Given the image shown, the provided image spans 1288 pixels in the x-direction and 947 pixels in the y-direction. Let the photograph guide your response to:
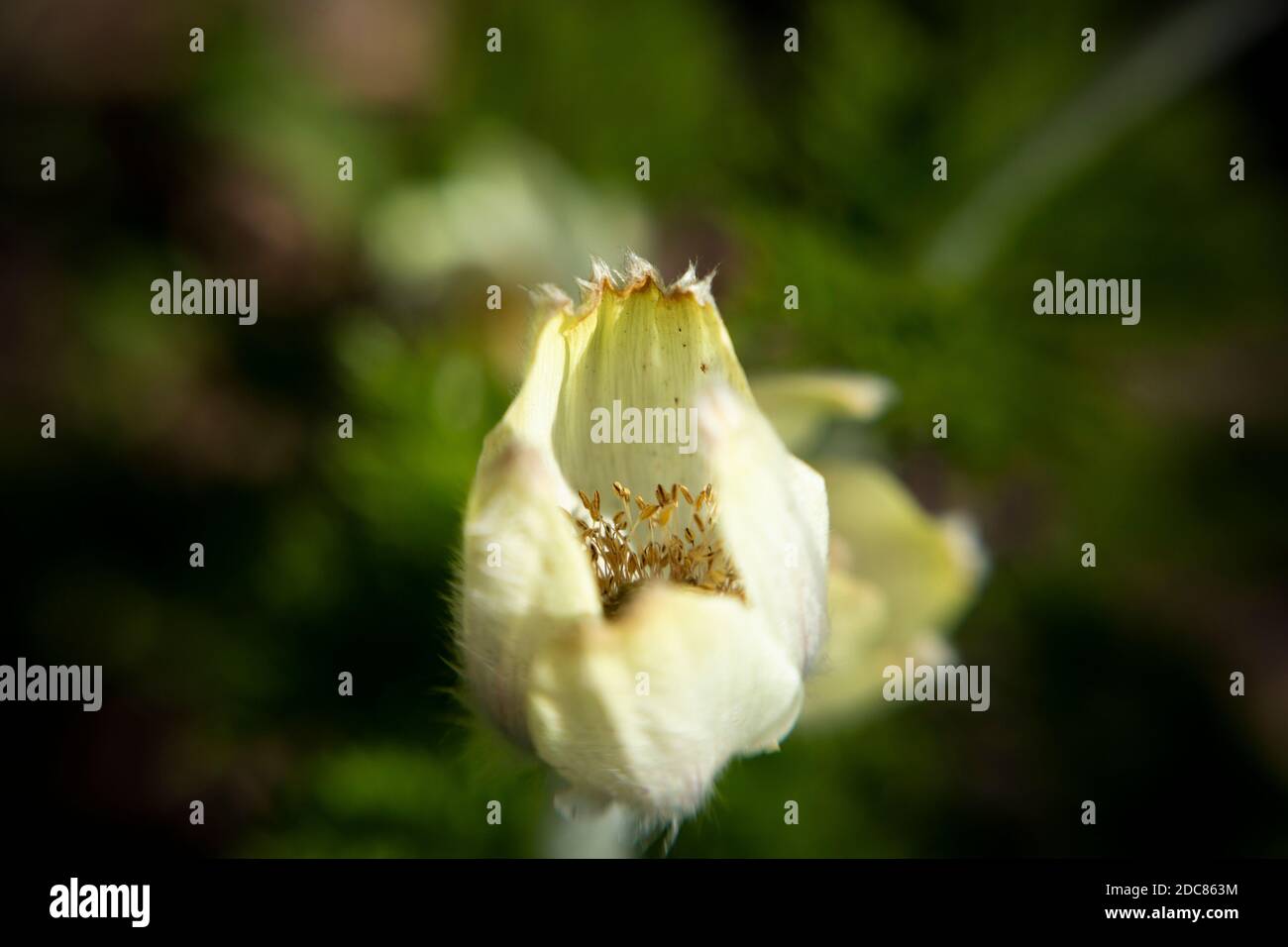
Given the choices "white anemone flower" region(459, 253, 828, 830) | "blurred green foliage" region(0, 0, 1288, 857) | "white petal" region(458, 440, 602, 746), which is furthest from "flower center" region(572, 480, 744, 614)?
"blurred green foliage" region(0, 0, 1288, 857)

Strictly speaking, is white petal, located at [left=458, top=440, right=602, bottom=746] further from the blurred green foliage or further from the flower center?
the blurred green foliage

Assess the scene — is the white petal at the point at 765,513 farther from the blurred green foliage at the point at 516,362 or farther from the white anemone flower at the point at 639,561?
the blurred green foliage at the point at 516,362

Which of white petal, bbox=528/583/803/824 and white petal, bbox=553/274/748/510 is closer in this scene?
white petal, bbox=528/583/803/824

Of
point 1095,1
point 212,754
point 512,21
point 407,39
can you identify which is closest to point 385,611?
point 212,754

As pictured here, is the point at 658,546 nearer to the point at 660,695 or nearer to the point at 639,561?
the point at 639,561

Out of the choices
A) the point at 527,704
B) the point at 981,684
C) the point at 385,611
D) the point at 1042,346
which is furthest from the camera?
the point at 981,684

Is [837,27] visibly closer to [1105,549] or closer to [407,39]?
[1105,549]

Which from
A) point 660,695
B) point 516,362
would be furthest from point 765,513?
point 516,362
